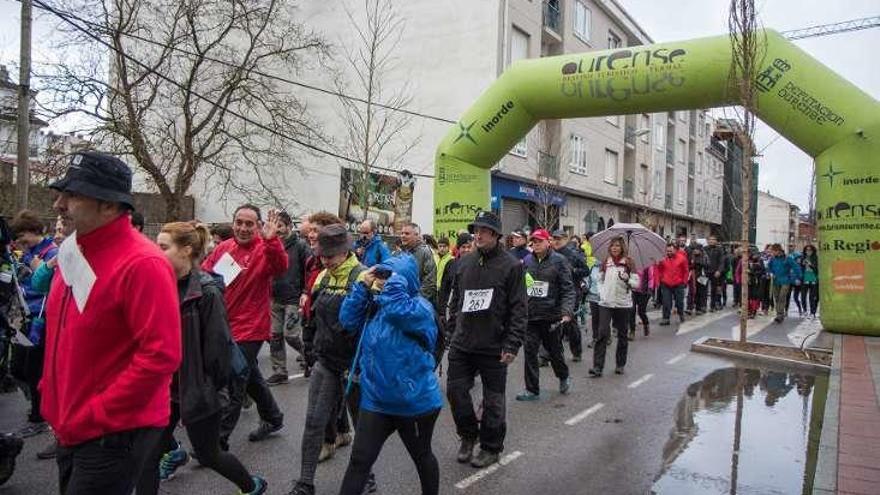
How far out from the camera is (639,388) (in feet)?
27.5

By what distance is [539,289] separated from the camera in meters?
7.73

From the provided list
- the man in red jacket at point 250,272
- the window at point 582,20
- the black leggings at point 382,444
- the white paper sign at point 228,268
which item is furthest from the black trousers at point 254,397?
the window at point 582,20

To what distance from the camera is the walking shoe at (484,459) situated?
17.1ft

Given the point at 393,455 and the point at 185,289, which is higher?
the point at 185,289

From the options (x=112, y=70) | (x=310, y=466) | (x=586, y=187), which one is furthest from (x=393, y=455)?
(x=586, y=187)

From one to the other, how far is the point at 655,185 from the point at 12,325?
41.3m

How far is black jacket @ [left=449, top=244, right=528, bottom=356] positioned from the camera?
5348mm

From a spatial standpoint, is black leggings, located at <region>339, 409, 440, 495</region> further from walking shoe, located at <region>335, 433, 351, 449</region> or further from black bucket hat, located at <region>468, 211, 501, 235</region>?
black bucket hat, located at <region>468, 211, 501, 235</region>

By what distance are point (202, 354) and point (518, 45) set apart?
951 inches

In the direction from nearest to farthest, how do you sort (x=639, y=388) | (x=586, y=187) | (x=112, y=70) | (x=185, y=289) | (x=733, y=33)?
(x=185, y=289) → (x=639, y=388) → (x=733, y=33) → (x=112, y=70) → (x=586, y=187)

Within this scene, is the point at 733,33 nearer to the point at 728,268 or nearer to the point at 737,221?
the point at 728,268

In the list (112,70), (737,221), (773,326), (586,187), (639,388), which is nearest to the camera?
(639,388)

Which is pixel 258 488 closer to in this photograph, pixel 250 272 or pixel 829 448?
pixel 250 272

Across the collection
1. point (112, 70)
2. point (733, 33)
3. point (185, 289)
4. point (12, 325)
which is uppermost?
point (112, 70)
